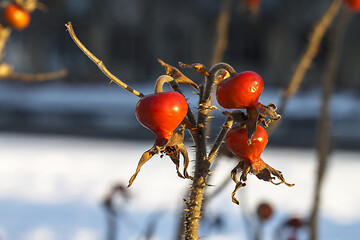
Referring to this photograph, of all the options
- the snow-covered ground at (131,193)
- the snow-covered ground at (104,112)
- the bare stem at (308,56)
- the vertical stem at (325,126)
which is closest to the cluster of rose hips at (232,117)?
the bare stem at (308,56)

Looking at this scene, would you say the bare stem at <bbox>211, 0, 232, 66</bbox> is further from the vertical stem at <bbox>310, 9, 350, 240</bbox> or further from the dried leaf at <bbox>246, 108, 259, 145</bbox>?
the dried leaf at <bbox>246, 108, 259, 145</bbox>

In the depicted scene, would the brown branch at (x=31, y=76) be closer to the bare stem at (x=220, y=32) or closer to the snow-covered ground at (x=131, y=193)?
the bare stem at (x=220, y=32)

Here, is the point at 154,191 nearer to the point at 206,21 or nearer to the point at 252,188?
the point at 252,188

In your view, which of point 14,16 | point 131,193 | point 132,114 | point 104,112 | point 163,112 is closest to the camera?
point 163,112

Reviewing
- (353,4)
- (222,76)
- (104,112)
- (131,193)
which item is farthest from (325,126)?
(104,112)

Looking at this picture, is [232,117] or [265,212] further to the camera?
[265,212]

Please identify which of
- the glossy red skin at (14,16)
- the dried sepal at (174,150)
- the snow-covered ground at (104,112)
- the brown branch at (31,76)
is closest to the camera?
the dried sepal at (174,150)

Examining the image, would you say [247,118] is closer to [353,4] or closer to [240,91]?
[240,91]
